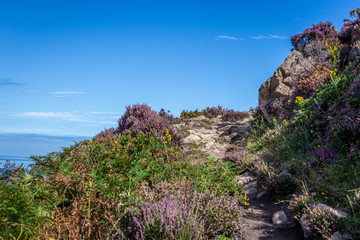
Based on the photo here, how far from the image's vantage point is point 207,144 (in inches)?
422

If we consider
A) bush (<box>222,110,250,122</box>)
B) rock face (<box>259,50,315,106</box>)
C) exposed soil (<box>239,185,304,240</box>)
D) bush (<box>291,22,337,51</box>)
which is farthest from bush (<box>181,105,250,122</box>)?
exposed soil (<box>239,185,304,240</box>)

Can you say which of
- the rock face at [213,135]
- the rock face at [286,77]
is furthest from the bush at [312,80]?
the rock face at [213,135]

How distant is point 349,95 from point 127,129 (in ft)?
23.0

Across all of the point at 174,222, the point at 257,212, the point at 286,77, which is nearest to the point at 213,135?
the point at 286,77

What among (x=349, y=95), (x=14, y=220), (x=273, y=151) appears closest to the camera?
(x=14, y=220)

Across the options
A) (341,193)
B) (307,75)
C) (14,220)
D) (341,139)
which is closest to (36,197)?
(14,220)

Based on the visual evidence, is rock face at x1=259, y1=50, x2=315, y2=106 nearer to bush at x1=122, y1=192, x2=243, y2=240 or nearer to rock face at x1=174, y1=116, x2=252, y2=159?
rock face at x1=174, y1=116, x2=252, y2=159

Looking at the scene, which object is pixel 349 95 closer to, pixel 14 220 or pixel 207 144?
pixel 207 144

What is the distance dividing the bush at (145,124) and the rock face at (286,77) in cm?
593

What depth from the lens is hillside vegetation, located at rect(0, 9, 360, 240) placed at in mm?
3133

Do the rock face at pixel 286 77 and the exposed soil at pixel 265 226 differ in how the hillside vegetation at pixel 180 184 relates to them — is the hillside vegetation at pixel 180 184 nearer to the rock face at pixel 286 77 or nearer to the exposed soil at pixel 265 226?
the exposed soil at pixel 265 226

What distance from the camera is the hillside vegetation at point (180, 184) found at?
3.13m

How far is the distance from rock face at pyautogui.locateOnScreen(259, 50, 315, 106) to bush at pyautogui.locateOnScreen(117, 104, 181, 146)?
5.93 m

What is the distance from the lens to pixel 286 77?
12789 millimetres
